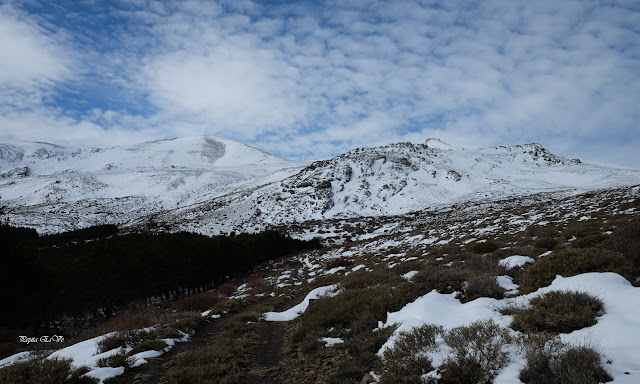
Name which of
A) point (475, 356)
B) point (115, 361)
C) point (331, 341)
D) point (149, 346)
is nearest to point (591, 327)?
point (475, 356)

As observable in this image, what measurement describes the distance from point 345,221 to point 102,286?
4823 centimetres

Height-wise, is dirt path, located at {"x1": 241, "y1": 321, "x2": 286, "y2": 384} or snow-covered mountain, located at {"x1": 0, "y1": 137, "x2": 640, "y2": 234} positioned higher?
snow-covered mountain, located at {"x1": 0, "y1": 137, "x2": 640, "y2": 234}

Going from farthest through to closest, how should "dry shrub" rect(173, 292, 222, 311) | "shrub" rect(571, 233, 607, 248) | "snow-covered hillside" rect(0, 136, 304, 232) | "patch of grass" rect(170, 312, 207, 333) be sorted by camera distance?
"snow-covered hillside" rect(0, 136, 304, 232), "dry shrub" rect(173, 292, 222, 311), "patch of grass" rect(170, 312, 207, 333), "shrub" rect(571, 233, 607, 248)

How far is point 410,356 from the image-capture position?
6.25 m

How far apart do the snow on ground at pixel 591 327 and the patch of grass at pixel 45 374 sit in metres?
7.07

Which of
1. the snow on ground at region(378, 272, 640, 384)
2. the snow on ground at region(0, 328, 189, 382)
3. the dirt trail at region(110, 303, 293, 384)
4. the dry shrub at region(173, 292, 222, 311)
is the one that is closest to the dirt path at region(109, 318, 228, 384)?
the dirt trail at region(110, 303, 293, 384)

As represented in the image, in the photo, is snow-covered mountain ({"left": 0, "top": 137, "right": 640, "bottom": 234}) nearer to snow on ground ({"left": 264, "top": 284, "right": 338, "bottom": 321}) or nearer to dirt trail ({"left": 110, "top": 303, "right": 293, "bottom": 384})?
snow on ground ({"left": 264, "top": 284, "right": 338, "bottom": 321})

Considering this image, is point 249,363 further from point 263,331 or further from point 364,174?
point 364,174

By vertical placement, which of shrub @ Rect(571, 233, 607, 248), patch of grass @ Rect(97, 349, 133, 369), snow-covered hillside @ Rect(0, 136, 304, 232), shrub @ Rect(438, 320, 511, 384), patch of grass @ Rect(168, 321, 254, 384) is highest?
snow-covered hillside @ Rect(0, 136, 304, 232)

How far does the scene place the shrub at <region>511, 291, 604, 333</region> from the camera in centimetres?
587

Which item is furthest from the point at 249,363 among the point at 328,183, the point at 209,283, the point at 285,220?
the point at 328,183

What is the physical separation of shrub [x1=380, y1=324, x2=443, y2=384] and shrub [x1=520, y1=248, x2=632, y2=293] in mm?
3427

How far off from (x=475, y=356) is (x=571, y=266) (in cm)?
486

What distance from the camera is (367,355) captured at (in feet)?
23.7
